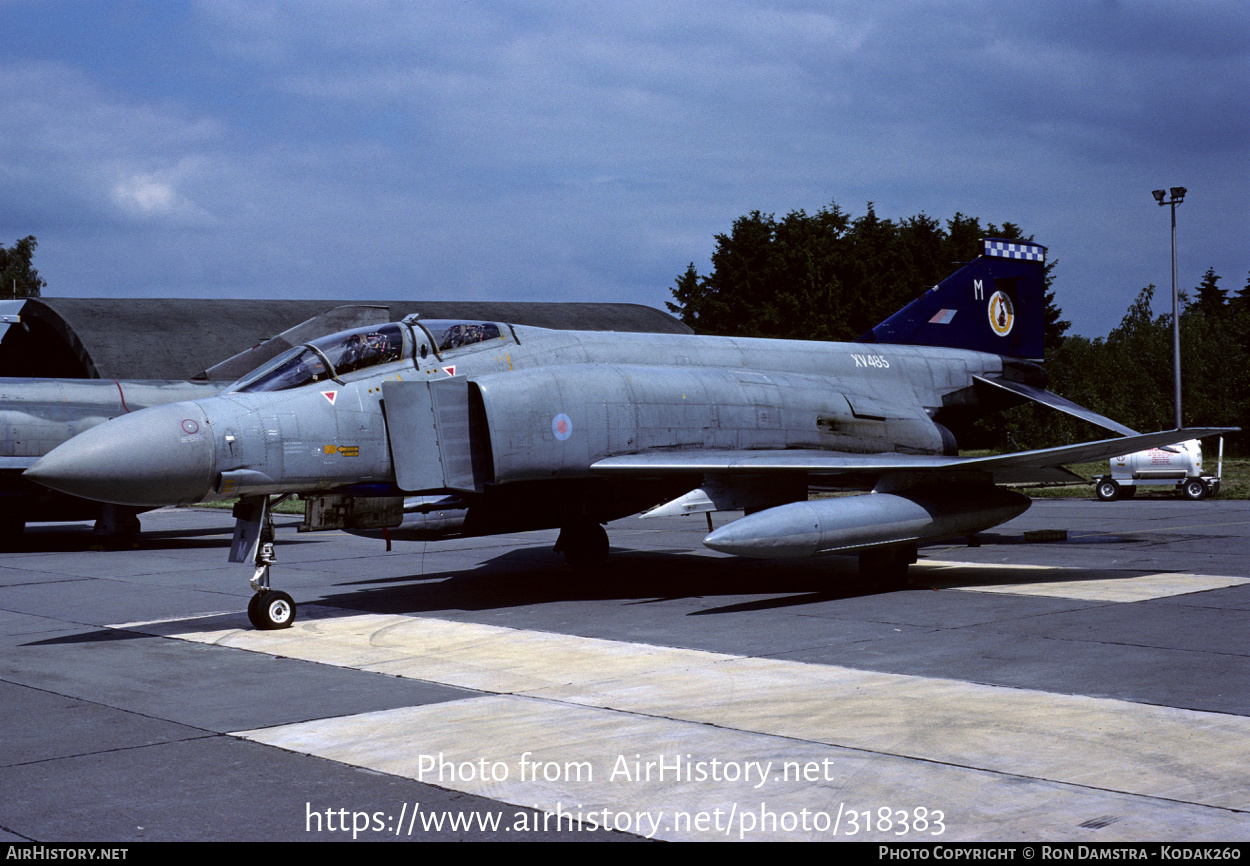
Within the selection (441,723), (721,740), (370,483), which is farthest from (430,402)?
(721,740)

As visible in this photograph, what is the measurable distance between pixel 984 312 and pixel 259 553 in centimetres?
1119

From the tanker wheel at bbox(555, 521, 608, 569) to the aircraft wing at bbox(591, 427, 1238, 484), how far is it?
9.84 feet

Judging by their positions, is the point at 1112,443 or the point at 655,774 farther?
the point at 1112,443

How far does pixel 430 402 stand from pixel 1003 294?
9843 mm

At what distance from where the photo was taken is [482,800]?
5.16 metres

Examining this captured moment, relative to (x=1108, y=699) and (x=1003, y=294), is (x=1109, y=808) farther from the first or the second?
(x=1003, y=294)

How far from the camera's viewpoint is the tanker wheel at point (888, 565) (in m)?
12.4

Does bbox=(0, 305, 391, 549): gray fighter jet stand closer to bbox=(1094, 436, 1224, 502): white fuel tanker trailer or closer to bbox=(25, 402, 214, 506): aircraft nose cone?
bbox=(25, 402, 214, 506): aircraft nose cone

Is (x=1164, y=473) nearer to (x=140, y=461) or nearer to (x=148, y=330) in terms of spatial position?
(x=140, y=461)

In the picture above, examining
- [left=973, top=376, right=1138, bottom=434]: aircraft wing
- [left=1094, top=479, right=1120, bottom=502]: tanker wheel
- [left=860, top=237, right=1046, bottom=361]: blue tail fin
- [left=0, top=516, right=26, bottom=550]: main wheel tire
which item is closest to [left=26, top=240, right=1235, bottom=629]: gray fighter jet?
[left=973, top=376, right=1138, bottom=434]: aircraft wing

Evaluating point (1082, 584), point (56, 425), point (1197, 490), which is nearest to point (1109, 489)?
point (1197, 490)

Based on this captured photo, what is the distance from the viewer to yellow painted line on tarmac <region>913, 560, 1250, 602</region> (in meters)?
11.5

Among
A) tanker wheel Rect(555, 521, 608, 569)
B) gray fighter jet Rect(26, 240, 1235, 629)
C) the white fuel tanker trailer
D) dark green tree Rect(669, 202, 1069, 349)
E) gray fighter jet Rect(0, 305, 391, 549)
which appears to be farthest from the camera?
dark green tree Rect(669, 202, 1069, 349)
